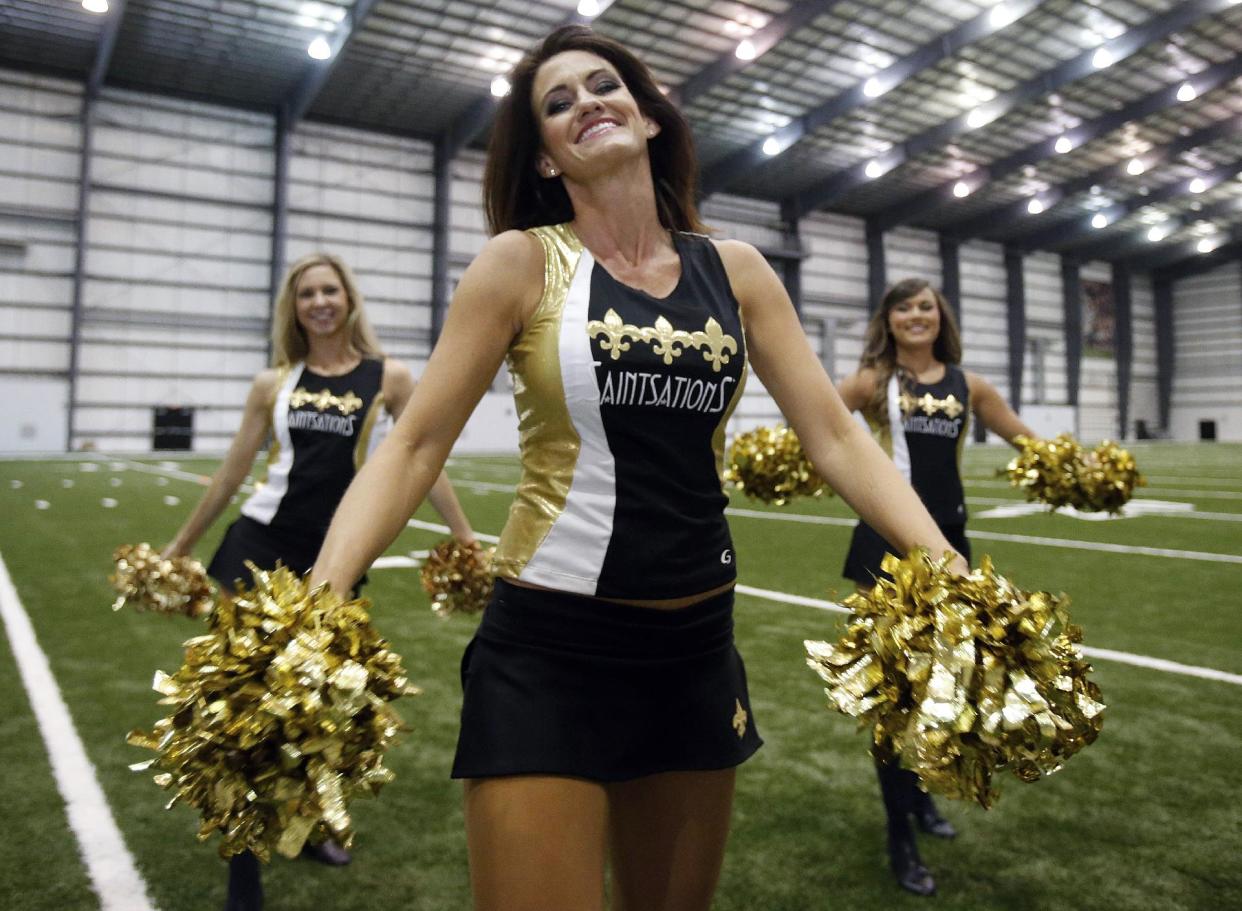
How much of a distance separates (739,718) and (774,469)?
2005mm

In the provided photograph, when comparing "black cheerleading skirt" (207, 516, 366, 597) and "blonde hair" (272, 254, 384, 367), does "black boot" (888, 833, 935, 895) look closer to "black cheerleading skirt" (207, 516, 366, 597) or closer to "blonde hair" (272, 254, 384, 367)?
"black cheerleading skirt" (207, 516, 366, 597)

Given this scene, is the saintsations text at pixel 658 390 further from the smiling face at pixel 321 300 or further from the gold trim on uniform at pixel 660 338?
the smiling face at pixel 321 300

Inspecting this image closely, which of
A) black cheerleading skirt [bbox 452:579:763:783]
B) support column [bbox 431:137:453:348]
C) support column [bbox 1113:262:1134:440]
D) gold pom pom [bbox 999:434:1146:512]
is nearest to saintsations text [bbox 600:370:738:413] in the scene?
black cheerleading skirt [bbox 452:579:763:783]

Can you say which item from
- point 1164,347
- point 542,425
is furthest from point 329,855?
point 1164,347

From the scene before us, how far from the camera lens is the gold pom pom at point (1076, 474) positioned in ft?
12.9

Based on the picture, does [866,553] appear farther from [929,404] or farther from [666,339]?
[666,339]

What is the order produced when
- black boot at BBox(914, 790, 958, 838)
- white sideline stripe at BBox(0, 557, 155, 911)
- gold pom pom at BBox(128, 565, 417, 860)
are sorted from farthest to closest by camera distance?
black boot at BBox(914, 790, 958, 838), white sideline stripe at BBox(0, 557, 155, 911), gold pom pom at BBox(128, 565, 417, 860)

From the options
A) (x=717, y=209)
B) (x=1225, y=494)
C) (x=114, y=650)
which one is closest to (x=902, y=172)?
(x=717, y=209)

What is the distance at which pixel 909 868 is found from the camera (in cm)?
281

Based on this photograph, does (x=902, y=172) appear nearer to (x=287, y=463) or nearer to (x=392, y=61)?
(x=392, y=61)

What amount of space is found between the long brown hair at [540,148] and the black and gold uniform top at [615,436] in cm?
30

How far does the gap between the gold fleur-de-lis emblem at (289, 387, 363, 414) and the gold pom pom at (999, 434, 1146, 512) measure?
2.63 metres

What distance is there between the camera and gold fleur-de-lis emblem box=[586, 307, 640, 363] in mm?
1552

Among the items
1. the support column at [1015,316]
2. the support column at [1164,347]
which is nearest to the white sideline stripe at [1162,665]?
the support column at [1015,316]
